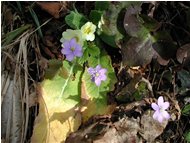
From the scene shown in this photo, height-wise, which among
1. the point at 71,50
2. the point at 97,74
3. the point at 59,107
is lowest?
the point at 59,107

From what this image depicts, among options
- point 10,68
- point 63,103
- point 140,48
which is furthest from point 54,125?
point 140,48

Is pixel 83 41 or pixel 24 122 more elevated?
pixel 83 41

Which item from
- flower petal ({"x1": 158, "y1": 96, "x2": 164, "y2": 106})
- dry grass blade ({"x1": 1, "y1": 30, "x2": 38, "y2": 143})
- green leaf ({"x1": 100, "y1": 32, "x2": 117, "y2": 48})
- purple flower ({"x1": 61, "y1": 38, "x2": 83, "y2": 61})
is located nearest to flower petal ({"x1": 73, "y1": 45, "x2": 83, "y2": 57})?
purple flower ({"x1": 61, "y1": 38, "x2": 83, "y2": 61})

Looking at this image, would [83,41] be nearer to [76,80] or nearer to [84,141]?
[76,80]

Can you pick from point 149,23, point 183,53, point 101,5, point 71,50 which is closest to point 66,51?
point 71,50

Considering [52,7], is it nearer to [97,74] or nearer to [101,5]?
[101,5]

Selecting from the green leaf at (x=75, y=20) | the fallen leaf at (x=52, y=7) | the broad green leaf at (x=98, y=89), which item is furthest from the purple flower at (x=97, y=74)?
the fallen leaf at (x=52, y=7)
